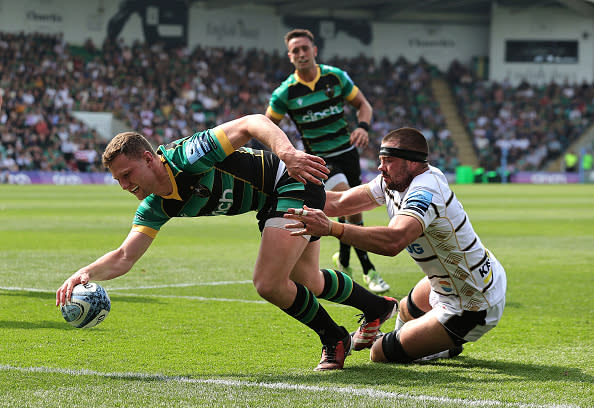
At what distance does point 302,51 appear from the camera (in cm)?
909

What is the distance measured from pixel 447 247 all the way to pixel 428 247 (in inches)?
4.4

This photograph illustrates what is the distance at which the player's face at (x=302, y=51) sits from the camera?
29.6 ft

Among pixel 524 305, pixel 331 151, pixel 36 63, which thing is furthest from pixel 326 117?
pixel 36 63

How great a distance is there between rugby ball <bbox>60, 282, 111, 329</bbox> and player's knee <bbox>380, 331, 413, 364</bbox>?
69.3 inches

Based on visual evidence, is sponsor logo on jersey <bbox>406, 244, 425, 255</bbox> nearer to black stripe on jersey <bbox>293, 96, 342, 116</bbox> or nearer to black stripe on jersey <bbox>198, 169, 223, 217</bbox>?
black stripe on jersey <bbox>198, 169, 223, 217</bbox>

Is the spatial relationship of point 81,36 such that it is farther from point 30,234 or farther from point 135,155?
point 135,155

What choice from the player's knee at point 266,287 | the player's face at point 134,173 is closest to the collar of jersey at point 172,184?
the player's face at point 134,173

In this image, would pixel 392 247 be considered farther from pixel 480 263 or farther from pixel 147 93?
pixel 147 93

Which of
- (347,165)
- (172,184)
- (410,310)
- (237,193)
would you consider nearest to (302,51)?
(347,165)

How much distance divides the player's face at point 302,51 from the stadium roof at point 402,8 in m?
38.2

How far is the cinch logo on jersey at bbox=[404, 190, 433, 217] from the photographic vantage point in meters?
4.74

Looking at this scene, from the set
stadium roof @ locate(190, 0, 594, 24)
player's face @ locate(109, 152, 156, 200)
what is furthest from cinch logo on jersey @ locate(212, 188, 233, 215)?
stadium roof @ locate(190, 0, 594, 24)

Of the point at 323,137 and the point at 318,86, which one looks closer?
the point at 318,86

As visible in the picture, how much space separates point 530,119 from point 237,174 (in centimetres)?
4579
